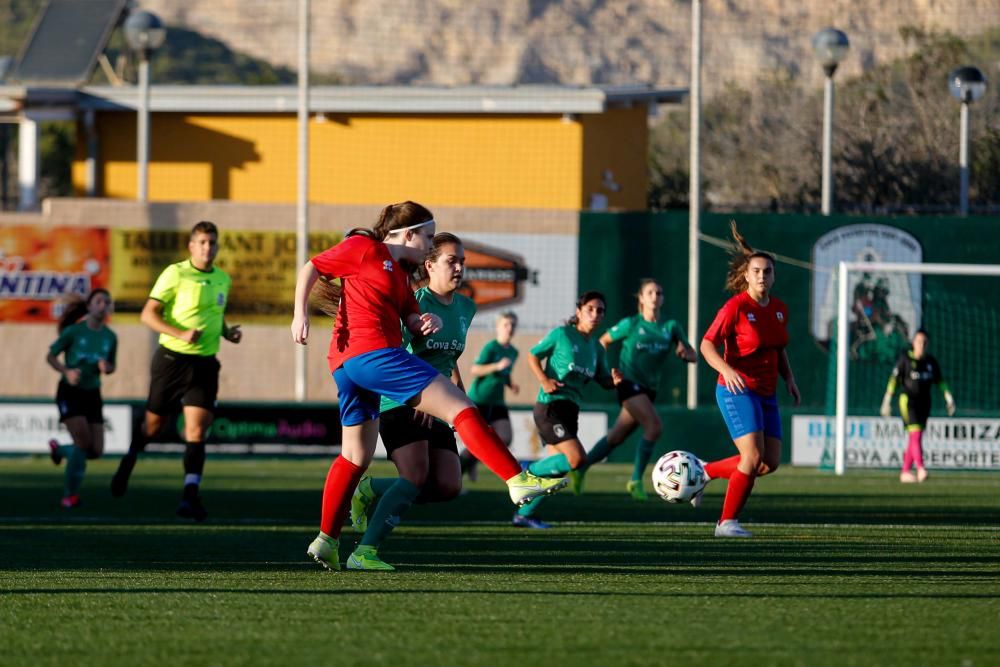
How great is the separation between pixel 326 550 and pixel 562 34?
4993 cm

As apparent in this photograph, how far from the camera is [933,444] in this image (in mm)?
20703

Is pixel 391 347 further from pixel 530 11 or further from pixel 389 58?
pixel 389 58

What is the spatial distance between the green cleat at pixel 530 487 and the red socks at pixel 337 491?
1100 mm

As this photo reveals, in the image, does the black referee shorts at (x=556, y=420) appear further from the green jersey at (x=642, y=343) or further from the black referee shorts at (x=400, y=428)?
the black referee shorts at (x=400, y=428)

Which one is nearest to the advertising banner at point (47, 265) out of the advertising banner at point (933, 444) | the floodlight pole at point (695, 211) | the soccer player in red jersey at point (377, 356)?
the floodlight pole at point (695, 211)

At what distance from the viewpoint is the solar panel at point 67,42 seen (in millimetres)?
35875

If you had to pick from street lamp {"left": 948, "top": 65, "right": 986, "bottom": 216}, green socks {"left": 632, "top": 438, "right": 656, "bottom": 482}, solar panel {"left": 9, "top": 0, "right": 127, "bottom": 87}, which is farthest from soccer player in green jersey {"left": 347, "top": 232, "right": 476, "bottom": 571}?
solar panel {"left": 9, "top": 0, "right": 127, "bottom": 87}

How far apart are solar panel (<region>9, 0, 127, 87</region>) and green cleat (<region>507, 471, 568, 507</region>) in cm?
2836

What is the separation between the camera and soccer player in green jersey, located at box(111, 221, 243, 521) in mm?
12477

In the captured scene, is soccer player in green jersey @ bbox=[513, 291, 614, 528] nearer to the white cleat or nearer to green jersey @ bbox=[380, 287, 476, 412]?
the white cleat

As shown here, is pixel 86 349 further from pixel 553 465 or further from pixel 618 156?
pixel 618 156

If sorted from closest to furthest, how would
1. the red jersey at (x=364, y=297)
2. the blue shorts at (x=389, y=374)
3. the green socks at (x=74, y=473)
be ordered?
the blue shorts at (x=389, y=374) → the red jersey at (x=364, y=297) → the green socks at (x=74, y=473)

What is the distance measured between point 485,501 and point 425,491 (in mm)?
5602

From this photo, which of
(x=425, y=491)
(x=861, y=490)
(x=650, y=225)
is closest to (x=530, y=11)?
(x=650, y=225)
